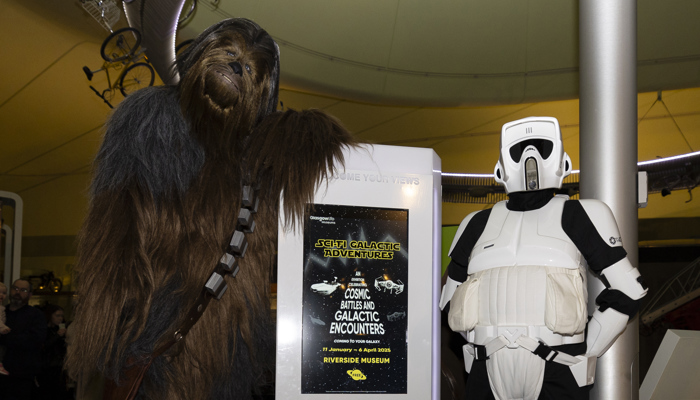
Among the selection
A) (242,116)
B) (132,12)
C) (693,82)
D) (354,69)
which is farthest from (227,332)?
(693,82)

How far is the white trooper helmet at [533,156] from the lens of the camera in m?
2.54

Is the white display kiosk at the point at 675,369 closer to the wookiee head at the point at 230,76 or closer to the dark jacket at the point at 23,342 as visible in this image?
the wookiee head at the point at 230,76

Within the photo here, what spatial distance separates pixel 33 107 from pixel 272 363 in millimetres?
8115

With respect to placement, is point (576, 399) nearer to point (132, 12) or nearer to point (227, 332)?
point (227, 332)

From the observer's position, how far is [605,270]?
2.43m

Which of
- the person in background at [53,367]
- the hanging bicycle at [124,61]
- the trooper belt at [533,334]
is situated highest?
the hanging bicycle at [124,61]

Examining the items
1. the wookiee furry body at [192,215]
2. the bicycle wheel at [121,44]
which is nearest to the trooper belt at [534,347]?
the wookiee furry body at [192,215]

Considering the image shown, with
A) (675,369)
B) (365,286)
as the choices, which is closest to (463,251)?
(365,286)

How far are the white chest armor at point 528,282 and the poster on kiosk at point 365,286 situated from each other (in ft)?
1.16

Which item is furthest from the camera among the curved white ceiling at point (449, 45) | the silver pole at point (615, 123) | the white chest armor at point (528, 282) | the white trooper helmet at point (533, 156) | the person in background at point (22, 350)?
the curved white ceiling at point (449, 45)

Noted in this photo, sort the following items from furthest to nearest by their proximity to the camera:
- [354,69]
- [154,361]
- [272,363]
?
[354,69]
[272,363]
[154,361]

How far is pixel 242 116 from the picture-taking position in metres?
2.13

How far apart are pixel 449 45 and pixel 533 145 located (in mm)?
5240

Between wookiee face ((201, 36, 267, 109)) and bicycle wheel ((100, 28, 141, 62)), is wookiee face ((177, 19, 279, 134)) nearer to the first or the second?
wookiee face ((201, 36, 267, 109))
